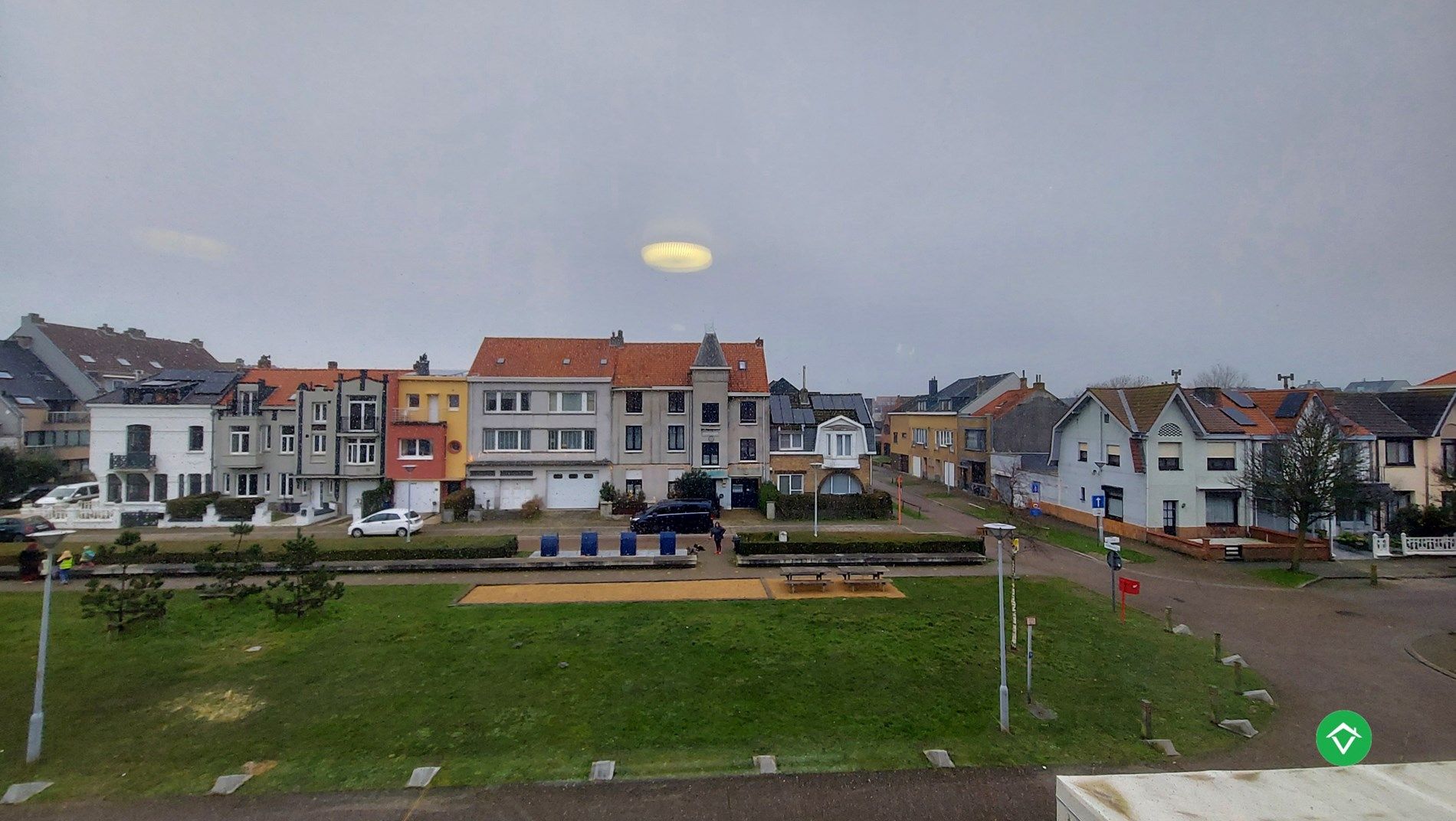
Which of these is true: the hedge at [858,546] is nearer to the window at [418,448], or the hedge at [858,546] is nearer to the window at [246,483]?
the window at [418,448]

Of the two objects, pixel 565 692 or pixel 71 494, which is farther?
pixel 71 494

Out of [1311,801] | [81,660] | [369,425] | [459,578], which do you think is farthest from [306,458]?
[1311,801]

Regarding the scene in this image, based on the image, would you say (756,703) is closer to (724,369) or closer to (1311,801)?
(1311,801)

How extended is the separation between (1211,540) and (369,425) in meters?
42.9

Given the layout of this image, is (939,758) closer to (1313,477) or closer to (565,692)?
(565,692)

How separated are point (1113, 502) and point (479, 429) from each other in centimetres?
3559

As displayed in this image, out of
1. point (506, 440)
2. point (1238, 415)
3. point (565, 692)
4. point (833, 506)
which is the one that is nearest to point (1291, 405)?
point (1238, 415)

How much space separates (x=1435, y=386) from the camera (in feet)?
96.9

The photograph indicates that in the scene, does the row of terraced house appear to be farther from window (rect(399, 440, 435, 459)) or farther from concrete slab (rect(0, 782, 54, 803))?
concrete slab (rect(0, 782, 54, 803))

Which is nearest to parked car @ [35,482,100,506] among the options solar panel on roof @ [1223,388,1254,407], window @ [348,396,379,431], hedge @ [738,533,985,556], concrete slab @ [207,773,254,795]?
window @ [348,396,379,431]

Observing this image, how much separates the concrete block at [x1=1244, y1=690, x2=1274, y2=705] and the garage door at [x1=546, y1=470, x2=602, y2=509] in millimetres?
28414

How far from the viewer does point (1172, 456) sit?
27641mm

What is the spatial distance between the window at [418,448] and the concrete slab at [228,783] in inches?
1018

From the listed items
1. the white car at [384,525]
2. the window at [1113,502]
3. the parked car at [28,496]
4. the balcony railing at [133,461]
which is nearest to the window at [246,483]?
the balcony railing at [133,461]
